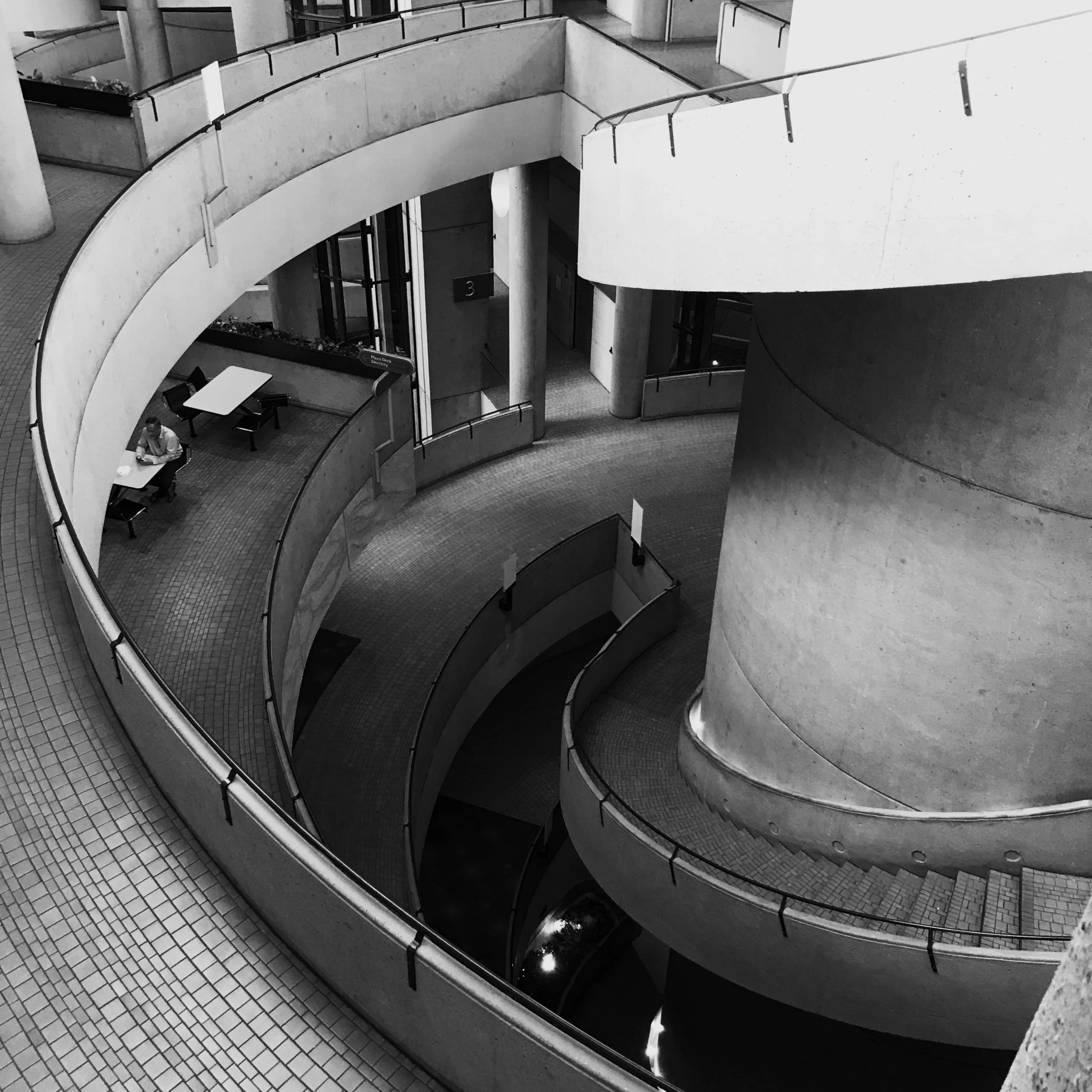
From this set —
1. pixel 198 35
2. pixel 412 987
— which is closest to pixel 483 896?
pixel 412 987

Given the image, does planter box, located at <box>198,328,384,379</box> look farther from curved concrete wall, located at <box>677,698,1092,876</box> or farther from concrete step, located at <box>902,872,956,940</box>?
concrete step, located at <box>902,872,956,940</box>

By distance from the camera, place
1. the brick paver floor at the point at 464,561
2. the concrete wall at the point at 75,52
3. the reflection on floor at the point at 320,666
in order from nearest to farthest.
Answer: the brick paver floor at the point at 464,561 < the reflection on floor at the point at 320,666 < the concrete wall at the point at 75,52

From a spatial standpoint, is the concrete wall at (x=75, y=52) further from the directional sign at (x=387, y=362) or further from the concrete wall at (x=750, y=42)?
the concrete wall at (x=750, y=42)

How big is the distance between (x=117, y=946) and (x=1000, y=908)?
711 cm

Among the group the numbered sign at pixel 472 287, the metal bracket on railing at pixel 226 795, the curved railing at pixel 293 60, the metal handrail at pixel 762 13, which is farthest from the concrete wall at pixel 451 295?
the metal bracket on railing at pixel 226 795

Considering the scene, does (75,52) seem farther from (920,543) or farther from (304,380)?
(920,543)

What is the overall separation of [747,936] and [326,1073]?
607 cm

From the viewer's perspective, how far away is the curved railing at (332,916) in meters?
4.98

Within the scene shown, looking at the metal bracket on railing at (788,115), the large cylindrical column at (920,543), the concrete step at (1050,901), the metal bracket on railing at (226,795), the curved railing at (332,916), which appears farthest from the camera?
the concrete step at (1050,901)

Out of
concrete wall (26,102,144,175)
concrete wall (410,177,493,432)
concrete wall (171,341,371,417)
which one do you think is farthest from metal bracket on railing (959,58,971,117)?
concrete wall (410,177,493,432)

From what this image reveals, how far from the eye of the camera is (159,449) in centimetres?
1365

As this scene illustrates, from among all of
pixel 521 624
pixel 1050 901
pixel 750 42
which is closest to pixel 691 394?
pixel 521 624

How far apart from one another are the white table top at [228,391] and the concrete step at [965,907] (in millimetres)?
10392

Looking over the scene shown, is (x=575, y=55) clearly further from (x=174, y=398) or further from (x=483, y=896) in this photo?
(x=483, y=896)
